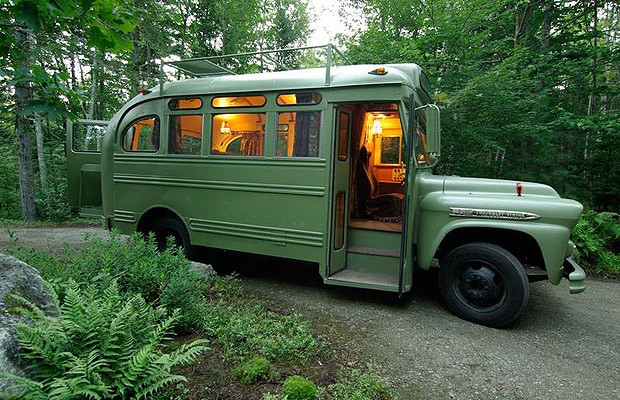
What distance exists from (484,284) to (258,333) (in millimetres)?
2486

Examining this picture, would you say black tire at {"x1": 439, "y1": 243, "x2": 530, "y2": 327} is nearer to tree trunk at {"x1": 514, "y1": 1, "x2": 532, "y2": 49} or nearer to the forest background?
the forest background

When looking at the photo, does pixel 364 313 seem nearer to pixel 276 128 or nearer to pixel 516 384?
pixel 516 384

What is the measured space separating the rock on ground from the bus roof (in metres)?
3.27

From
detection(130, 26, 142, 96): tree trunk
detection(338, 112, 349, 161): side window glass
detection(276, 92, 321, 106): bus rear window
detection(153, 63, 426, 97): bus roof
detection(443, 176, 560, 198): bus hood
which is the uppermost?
detection(130, 26, 142, 96): tree trunk

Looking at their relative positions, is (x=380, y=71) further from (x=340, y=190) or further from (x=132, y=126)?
(x=132, y=126)

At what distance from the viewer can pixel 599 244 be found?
20.5 ft

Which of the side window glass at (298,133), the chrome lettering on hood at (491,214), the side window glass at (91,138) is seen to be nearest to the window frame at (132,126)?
the side window glass at (91,138)

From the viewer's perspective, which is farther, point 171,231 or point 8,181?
point 8,181

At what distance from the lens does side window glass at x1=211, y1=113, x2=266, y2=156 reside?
477 cm

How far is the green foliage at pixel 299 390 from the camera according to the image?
2.27 meters

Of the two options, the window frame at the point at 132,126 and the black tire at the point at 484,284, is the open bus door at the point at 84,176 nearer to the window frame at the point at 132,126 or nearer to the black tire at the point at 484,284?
the window frame at the point at 132,126

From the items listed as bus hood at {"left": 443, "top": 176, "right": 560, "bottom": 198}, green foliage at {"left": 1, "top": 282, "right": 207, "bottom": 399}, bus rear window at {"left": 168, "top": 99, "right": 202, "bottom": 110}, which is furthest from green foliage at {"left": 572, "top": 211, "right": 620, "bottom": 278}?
→ green foliage at {"left": 1, "top": 282, "right": 207, "bottom": 399}

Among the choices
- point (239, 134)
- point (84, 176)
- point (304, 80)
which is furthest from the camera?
point (84, 176)

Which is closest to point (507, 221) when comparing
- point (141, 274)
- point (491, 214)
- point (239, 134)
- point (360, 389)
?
point (491, 214)
